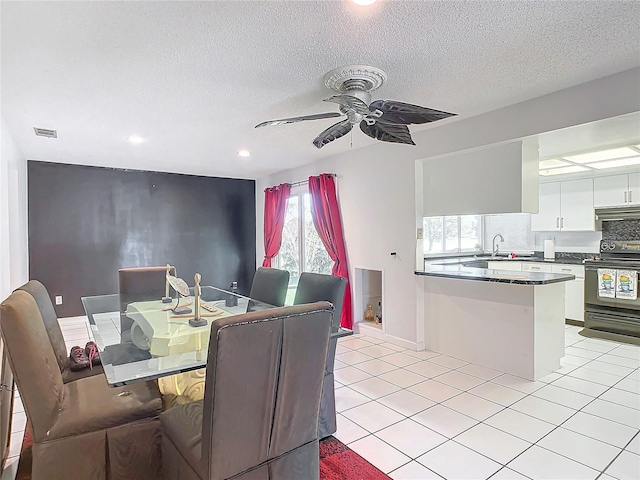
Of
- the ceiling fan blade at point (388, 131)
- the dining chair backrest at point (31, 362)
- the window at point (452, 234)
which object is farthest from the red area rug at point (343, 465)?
the window at point (452, 234)

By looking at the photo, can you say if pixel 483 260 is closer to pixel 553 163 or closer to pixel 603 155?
pixel 553 163

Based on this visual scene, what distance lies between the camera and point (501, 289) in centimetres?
343

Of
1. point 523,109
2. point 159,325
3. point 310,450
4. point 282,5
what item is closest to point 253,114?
point 282,5

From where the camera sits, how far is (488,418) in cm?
254

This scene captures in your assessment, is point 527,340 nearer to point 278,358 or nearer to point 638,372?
point 638,372

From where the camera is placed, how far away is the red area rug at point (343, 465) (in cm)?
195

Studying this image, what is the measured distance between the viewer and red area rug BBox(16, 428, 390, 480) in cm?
196

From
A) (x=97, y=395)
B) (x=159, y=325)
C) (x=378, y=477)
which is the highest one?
(x=159, y=325)

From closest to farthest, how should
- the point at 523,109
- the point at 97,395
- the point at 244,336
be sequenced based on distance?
the point at 244,336 → the point at 97,395 → the point at 523,109

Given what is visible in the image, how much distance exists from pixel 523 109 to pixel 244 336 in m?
2.94

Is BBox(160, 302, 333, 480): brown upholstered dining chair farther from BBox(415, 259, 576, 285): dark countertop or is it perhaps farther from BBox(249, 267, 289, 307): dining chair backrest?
BBox(415, 259, 576, 285): dark countertop

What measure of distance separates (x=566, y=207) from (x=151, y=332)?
560cm

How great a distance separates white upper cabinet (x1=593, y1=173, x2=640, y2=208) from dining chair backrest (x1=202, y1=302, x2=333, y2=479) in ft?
16.7

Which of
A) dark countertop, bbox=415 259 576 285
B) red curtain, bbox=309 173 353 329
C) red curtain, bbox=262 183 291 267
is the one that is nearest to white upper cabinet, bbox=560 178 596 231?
dark countertop, bbox=415 259 576 285
